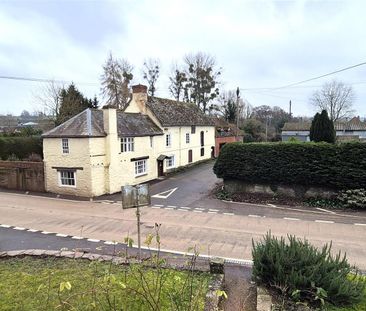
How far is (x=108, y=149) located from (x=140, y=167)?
181 inches

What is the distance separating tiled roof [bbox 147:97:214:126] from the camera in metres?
31.2

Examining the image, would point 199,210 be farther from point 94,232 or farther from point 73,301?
point 73,301

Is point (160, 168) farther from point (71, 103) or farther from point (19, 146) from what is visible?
point (71, 103)

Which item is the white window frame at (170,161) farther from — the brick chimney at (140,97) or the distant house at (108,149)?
the brick chimney at (140,97)

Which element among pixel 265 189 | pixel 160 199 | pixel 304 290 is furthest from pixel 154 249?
pixel 265 189

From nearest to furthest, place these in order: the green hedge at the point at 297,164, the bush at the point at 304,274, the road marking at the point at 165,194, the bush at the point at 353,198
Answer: the bush at the point at 304,274
the bush at the point at 353,198
the green hedge at the point at 297,164
the road marking at the point at 165,194

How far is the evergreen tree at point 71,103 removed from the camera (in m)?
37.2

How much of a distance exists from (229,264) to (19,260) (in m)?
6.10

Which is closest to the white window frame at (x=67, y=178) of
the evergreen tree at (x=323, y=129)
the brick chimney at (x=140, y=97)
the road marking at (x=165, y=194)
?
the road marking at (x=165, y=194)

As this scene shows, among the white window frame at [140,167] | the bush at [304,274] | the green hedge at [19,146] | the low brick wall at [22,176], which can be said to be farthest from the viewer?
the green hedge at [19,146]

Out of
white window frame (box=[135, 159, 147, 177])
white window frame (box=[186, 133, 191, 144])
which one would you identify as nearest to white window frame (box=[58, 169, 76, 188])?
white window frame (box=[135, 159, 147, 177])

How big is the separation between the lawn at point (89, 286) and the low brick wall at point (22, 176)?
638 inches

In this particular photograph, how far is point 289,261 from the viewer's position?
676 cm

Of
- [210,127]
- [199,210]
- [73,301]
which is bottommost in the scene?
[199,210]
